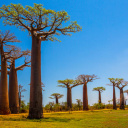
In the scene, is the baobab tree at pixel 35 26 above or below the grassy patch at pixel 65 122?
above

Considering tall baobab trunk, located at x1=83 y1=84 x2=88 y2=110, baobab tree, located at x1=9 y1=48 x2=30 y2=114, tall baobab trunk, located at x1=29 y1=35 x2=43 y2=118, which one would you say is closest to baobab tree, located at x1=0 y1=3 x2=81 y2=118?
tall baobab trunk, located at x1=29 y1=35 x2=43 y2=118

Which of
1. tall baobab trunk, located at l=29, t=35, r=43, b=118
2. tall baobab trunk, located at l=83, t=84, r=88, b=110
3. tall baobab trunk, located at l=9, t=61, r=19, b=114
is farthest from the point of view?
tall baobab trunk, located at l=83, t=84, r=88, b=110

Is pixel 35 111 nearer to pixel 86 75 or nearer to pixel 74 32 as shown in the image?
pixel 74 32

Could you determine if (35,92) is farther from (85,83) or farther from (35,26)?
(85,83)

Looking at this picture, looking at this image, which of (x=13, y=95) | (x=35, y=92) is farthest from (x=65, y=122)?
(x=13, y=95)

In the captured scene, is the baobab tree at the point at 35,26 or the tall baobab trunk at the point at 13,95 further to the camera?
the tall baobab trunk at the point at 13,95

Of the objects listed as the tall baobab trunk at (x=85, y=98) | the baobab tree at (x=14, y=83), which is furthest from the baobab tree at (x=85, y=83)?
the baobab tree at (x=14, y=83)

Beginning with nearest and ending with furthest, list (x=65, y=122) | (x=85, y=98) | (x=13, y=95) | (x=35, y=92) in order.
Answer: (x=65, y=122) < (x=35, y=92) < (x=13, y=95) < (x=85, y=98)

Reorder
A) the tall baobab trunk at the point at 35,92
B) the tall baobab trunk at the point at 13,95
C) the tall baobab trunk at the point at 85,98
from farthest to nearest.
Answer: the tall baobab trunk at the point at 85,98 < the tall baobab trunk at the point at 13,95 < the tall baobab trunk at the point at 35,92

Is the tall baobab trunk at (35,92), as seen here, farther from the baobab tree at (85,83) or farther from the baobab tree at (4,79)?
the baobab tree at (85,83)

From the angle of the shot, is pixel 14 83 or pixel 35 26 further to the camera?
pixel 14 83

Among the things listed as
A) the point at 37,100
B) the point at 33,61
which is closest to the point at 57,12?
the point at 33,61

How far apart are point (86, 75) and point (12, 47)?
13156 millimetres

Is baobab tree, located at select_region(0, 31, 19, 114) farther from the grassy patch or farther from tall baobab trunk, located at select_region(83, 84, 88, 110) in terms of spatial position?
tall baobab trunk, located at select_region(83, 84, 88, 110)
